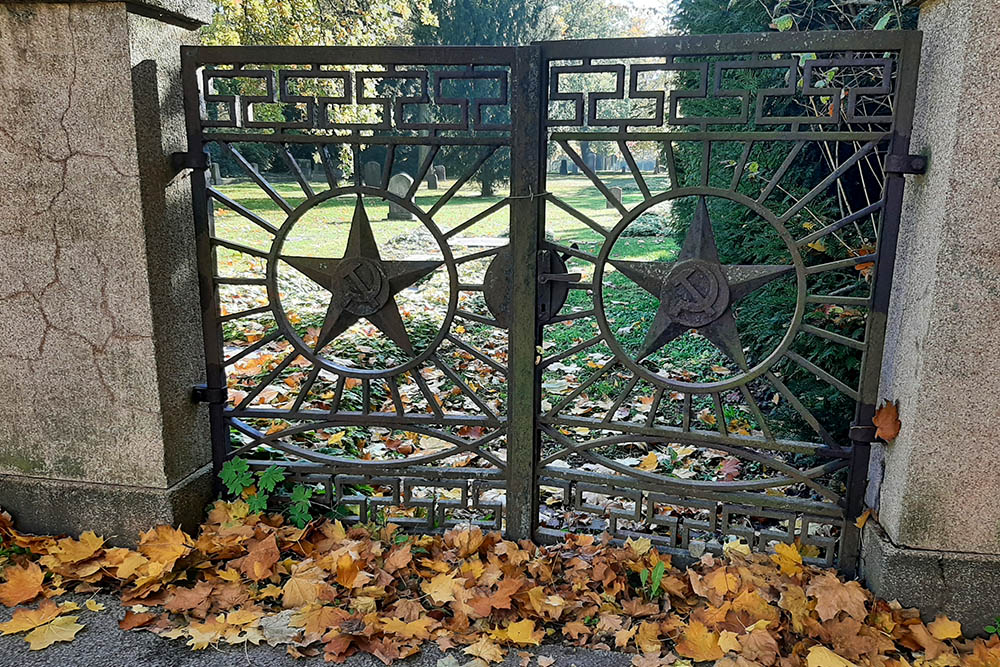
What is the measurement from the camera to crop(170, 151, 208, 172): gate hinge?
2795 mm

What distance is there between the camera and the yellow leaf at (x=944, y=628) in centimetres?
243

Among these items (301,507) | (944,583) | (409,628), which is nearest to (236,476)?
(301,507)

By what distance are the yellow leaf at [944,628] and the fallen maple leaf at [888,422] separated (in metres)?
0.63

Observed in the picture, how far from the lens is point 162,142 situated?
2738 millimetres

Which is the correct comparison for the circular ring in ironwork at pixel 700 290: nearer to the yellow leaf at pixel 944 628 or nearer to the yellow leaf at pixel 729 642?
the yellow leaf at pixel 729 642

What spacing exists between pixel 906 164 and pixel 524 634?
204 cm

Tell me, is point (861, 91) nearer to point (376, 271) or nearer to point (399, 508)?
point (376, 271)

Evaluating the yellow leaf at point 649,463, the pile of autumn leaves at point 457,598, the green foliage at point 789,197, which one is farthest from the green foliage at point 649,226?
the pile of autumn leaves at point 457,598

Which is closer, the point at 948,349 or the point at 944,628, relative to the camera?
the point at 948,349

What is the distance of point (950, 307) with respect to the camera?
2305 mm

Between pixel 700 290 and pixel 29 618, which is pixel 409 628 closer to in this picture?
pixel 29 618

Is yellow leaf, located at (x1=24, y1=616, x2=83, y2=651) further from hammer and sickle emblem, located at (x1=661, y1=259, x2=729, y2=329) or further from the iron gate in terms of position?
hammer and sickle emblem, located at (x1=661, y1=259, x2=729, y2=329)

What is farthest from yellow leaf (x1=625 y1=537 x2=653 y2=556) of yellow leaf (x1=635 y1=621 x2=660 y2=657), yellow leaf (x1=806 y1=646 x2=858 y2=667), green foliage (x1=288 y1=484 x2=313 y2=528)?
green foliage (x1=288 y1=484 x2=313 y2=528)

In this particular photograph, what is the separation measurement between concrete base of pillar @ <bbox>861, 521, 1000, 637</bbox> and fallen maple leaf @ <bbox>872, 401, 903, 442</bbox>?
38 centimetres
